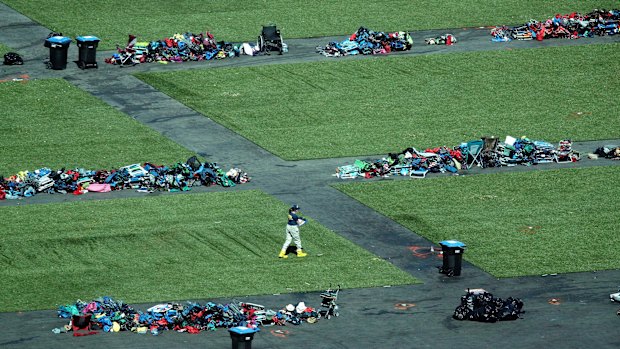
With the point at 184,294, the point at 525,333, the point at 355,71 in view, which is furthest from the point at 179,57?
the point at 525,333

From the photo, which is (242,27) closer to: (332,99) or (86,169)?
(332,99)

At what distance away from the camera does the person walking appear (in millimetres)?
53062

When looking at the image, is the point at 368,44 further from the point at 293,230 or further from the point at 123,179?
the point at 293,230

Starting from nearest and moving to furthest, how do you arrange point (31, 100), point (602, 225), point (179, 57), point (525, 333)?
point (525, 333) < point (602, 225) < point (31, 100) < point (179, 57)

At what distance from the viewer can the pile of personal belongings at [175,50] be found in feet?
259

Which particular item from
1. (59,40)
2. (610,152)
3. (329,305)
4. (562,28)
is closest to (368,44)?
(562,28)

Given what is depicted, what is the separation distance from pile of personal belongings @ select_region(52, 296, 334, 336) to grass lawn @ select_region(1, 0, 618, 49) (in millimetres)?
35734

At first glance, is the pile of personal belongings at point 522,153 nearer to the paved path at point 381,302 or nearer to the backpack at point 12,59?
the paved path at point 381,302

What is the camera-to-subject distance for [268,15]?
87.2 m

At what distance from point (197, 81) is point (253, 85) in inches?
111

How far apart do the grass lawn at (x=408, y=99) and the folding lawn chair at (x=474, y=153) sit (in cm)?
301

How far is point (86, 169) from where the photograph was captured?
6400cm

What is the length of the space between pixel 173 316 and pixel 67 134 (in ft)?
77.4

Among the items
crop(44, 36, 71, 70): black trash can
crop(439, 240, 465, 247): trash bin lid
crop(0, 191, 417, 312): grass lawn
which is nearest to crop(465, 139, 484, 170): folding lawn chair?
crop(0, 191, 417, 312): grass lawn
